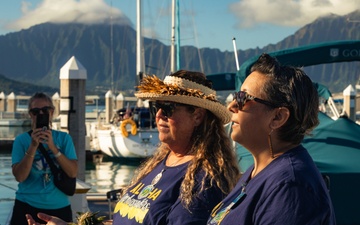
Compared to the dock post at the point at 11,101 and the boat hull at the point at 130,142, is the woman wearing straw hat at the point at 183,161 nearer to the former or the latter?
the boat hull at the point at 130,142

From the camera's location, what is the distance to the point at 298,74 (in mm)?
2359

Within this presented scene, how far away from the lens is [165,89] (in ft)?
10.6

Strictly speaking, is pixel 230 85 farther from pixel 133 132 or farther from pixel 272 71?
pixel 133 132

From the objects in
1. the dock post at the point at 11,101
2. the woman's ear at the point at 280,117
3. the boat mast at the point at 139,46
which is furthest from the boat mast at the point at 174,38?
the woman's ear at the point at 280,117

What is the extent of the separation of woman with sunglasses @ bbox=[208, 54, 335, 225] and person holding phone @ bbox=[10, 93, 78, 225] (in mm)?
2475

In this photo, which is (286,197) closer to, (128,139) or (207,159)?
(207,159)

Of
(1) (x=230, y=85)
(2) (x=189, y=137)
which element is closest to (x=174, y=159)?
(2) (x=189, y=137)

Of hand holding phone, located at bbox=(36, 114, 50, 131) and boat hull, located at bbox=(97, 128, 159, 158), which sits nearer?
hand holding phone, located at bbox=(36, 114, 50, 131)

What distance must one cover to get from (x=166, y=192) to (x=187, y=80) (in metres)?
0.59

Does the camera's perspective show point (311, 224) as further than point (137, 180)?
No

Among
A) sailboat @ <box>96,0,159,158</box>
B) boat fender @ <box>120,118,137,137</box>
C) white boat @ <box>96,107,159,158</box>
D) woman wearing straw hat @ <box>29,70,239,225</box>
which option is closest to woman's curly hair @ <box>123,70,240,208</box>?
woman wearing straw hat @ <box>29,70,239,225</box>

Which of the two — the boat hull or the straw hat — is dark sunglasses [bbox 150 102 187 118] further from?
the boat hull

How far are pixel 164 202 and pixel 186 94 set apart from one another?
55 centimetres

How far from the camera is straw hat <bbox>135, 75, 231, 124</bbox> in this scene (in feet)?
10.5
